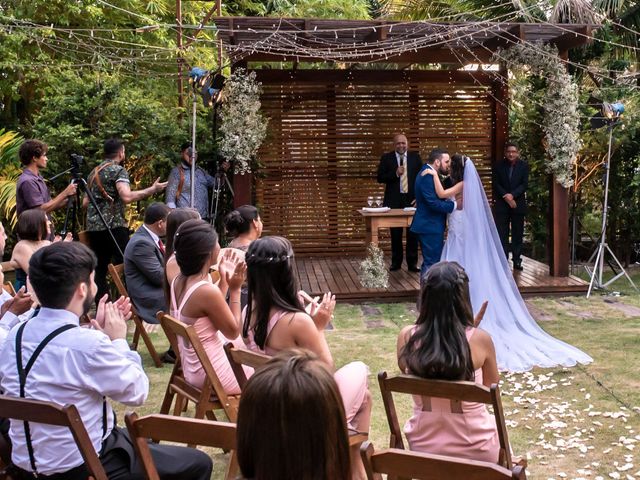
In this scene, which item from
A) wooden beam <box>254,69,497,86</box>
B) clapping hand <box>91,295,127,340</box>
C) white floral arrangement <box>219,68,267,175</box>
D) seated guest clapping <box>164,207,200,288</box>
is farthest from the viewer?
wooden beam <box>254,69,497,86</box>

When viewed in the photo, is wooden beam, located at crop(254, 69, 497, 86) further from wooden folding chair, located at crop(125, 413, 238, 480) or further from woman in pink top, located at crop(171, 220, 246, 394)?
wooden folding chair, located at crop(125, 413, 238, 480)

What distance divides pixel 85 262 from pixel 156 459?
0.80 meters

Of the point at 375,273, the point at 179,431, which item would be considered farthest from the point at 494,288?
the point at 179,431

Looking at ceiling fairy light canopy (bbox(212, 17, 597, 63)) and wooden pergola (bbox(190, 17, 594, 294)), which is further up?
ceiling fairy light canopy (bbox(212, 17, 597, 63))

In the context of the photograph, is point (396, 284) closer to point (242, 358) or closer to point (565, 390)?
point (565, 390)

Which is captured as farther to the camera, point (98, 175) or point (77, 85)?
point (77, 85)

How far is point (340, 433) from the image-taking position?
71.0 inches

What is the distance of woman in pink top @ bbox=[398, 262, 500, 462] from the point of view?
342cm

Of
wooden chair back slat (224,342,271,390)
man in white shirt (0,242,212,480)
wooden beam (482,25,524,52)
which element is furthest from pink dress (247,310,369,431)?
wooden beam (482,25,524,52)

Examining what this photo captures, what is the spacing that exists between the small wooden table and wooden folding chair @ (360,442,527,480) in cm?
824

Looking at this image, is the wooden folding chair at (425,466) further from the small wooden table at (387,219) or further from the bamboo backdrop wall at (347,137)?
the bamboo backdrop wall at (347,137)

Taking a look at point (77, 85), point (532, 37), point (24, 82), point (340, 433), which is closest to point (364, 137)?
point (532, 37)

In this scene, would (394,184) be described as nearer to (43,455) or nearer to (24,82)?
(24,82)

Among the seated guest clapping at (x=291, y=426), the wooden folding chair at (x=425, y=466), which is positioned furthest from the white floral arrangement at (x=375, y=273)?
the seated guest clapping at (x=291, y=426)
